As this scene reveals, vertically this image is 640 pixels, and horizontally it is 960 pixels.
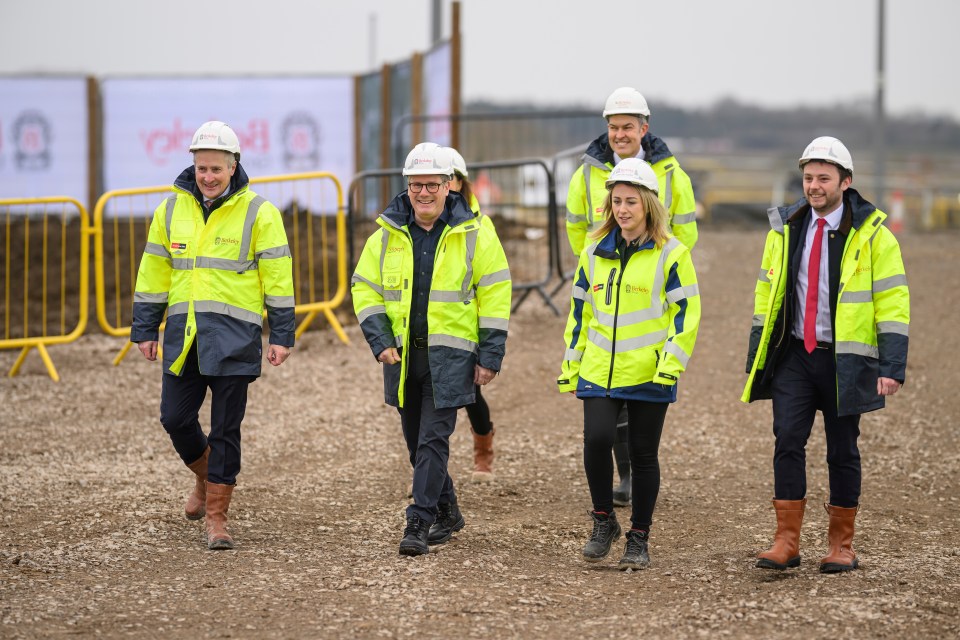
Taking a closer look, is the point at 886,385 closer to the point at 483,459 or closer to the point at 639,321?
the point at 639,321

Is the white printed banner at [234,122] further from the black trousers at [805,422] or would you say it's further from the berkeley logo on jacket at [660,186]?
the black trousers at [805,422]

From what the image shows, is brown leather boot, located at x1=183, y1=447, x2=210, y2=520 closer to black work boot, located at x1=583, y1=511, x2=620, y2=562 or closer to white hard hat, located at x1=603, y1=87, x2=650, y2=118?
black work boot, located at x1=583, y1=511, x2=620, y2=562

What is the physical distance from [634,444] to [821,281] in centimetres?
115

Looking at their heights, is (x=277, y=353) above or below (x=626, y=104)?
below

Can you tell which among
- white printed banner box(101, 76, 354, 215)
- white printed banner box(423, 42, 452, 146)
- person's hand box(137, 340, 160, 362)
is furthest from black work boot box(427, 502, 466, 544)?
white printed banner box(101, 76, 354, 215)

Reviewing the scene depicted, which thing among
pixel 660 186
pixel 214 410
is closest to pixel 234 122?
pixel 660 186

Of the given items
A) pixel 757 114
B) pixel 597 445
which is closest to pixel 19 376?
pixel 597 445

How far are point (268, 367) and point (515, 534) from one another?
15.8 feet

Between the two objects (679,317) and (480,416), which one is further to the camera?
(480,416)

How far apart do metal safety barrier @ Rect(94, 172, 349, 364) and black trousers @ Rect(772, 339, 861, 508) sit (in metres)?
4.72

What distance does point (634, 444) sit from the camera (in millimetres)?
6188

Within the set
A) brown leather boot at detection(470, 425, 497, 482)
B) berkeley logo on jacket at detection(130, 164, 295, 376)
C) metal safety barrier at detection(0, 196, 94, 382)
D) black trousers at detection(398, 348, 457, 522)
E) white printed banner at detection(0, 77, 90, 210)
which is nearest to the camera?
black trousers at detection(398, 348, 457, 522)

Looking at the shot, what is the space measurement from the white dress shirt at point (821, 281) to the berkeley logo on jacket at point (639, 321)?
0.50 meters

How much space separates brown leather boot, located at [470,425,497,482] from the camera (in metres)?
8.17
